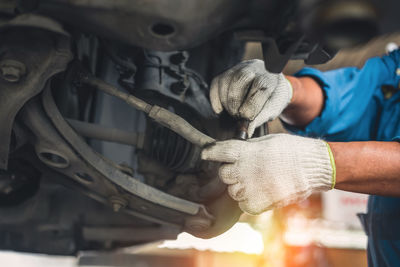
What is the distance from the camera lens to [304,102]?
1054mm

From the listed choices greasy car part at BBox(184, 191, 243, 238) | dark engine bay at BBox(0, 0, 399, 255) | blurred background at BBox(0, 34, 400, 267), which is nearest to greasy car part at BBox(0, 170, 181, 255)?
dark engine bay at BBox(0, 0, 399, 255)

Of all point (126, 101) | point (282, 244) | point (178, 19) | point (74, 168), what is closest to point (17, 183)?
point (74, 168)

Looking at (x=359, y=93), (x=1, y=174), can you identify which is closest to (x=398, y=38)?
(x=359, y=93)

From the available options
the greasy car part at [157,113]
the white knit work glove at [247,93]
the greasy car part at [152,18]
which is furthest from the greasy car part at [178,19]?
the white knit work glove at [247,93]

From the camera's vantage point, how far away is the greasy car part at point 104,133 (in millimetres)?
754

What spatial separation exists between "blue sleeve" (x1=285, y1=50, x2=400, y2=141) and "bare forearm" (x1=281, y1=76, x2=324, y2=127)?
0.02m

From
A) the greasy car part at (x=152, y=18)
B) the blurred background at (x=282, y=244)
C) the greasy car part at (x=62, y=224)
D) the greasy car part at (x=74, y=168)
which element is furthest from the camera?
the blurred background at (x=282, y=244)

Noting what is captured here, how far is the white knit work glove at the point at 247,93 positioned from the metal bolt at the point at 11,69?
40 cm

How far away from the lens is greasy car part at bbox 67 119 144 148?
754 mm

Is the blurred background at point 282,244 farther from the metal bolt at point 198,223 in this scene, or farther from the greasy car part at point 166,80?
the greasy car part at point 166,80

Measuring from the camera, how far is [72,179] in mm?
798

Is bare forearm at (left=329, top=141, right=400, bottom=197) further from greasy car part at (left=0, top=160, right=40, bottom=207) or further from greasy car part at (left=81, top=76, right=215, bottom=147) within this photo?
greasy car part at (left=0, top=160, right=40, bottom=207)

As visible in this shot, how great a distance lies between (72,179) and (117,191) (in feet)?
0.34

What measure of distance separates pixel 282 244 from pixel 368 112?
2421mm
